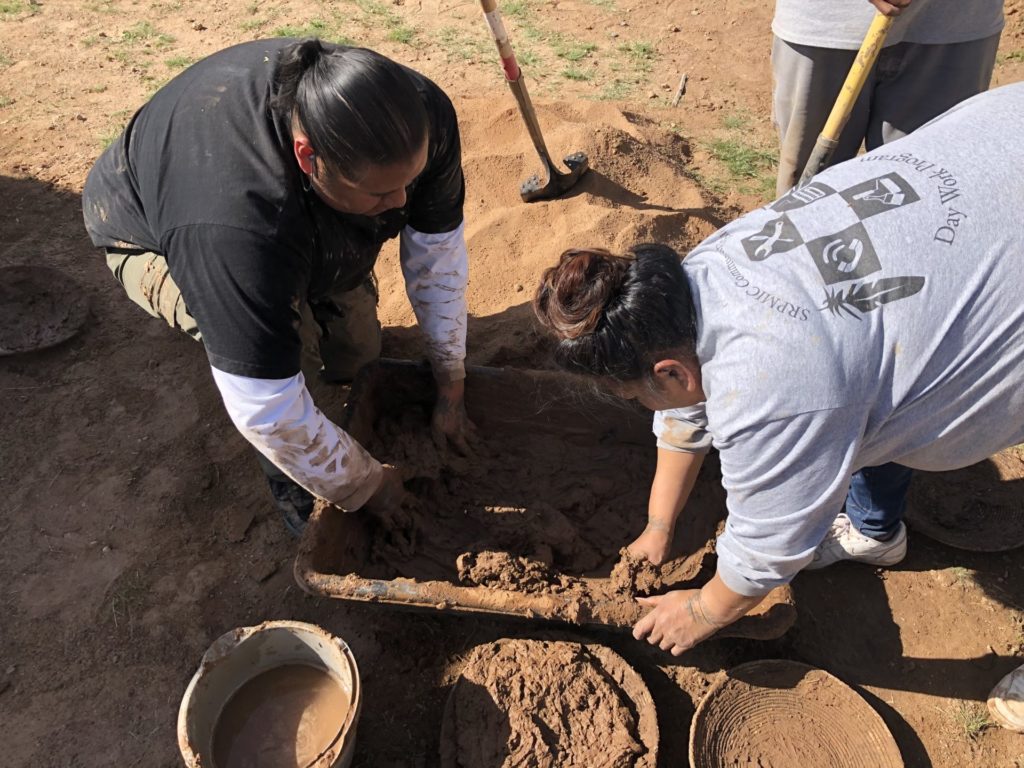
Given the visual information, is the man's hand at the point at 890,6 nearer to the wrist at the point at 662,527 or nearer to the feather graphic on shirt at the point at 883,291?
the feather graphic on shirt at the point at 883,291

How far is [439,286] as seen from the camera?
8.27 ft

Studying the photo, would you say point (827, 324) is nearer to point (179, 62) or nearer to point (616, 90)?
point (616, 90)

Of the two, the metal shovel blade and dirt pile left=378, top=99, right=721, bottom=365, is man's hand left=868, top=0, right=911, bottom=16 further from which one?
the metal shovel blade

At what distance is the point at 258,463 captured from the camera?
116 inches

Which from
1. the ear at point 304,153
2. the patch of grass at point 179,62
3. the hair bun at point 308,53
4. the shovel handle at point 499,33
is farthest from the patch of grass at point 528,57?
the ear at point 304,153

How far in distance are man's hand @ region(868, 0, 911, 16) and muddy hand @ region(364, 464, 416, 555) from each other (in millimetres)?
2204

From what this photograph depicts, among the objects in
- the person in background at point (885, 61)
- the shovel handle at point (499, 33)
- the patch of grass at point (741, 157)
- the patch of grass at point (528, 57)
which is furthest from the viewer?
the patch of grass at point (528, 57)

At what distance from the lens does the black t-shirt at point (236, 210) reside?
175cm

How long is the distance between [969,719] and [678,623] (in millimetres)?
1091

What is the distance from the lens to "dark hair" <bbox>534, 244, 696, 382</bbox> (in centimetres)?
151

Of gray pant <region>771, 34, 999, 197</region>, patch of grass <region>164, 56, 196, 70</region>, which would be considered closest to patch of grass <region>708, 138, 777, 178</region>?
gray pant <region>771, 34, 999, 197</region>

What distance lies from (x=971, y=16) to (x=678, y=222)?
5.03 ft

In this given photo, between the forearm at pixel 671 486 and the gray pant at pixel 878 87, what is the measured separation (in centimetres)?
159

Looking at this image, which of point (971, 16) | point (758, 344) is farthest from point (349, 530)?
point (971, 16)
